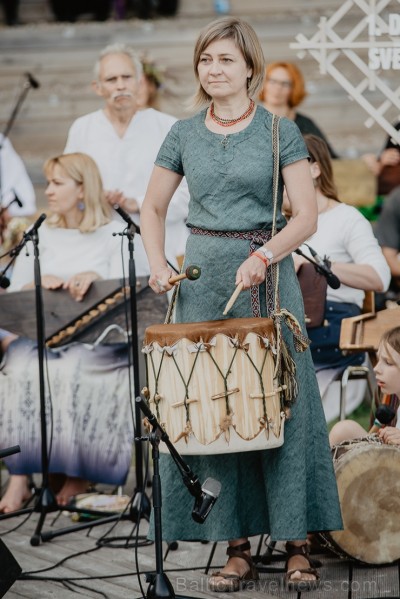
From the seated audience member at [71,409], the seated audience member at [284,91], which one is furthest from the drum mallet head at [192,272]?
the seated audience member at [284,91]

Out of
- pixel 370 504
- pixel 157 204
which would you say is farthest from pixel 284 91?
pixel 370 504

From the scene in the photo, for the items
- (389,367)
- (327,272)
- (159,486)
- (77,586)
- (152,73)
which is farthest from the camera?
(152,73)

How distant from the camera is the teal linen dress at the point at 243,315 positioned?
383 cm

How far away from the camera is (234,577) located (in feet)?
13.1

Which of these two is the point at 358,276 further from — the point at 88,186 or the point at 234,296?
the point at 234,296

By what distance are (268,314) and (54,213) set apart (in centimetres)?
232

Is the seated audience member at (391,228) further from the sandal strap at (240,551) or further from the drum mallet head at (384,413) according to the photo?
the sandal strap at (240,551)

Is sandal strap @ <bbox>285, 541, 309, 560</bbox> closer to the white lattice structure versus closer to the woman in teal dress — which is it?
the woman in teal dress

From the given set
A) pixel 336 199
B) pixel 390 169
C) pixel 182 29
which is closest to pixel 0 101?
pixel 182 29

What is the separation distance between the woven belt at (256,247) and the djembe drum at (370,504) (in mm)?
718

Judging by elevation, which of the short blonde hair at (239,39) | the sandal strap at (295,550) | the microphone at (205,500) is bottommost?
the sandal strap at (295,550)

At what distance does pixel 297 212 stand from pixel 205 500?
0.99 metres

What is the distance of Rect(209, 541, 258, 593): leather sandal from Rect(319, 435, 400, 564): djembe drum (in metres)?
0.33

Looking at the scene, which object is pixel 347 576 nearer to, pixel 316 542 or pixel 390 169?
pixel 316 542
